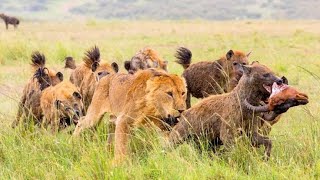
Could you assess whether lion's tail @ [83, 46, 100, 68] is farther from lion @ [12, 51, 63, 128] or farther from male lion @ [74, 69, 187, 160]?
male lion @ [74, 69, 187, 160]

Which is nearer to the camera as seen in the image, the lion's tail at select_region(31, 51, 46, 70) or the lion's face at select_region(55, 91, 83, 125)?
the lion's face at select_region(55, 91, 83, 125)

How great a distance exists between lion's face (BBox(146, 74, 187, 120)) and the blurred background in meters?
66.5

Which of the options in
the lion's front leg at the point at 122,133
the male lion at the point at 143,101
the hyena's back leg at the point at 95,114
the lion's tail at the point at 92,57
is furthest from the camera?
the lion's tail at the point at 92,57

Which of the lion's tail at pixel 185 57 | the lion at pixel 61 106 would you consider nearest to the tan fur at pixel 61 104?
the lion at pixel 61 106

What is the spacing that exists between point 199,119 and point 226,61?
353 centimetres

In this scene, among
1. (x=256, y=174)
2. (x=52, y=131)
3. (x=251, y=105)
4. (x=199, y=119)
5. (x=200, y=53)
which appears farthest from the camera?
(x=200, y=53)

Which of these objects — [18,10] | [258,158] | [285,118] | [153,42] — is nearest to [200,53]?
[153,42]

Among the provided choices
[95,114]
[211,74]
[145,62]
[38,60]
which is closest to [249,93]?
[95,114]

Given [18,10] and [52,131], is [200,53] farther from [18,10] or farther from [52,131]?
[18,10]

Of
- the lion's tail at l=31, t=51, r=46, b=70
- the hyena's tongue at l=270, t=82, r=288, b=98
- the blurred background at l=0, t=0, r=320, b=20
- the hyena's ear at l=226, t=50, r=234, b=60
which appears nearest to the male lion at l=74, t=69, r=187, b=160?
the hyena's tongue at l=270, t=82, r=288, b=98

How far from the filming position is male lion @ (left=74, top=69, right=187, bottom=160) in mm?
6906

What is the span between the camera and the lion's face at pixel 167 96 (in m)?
6.88

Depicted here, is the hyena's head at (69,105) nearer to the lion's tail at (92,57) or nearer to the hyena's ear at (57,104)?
the hyena's ear at (57,104)

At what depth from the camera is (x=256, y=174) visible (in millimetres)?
6398
